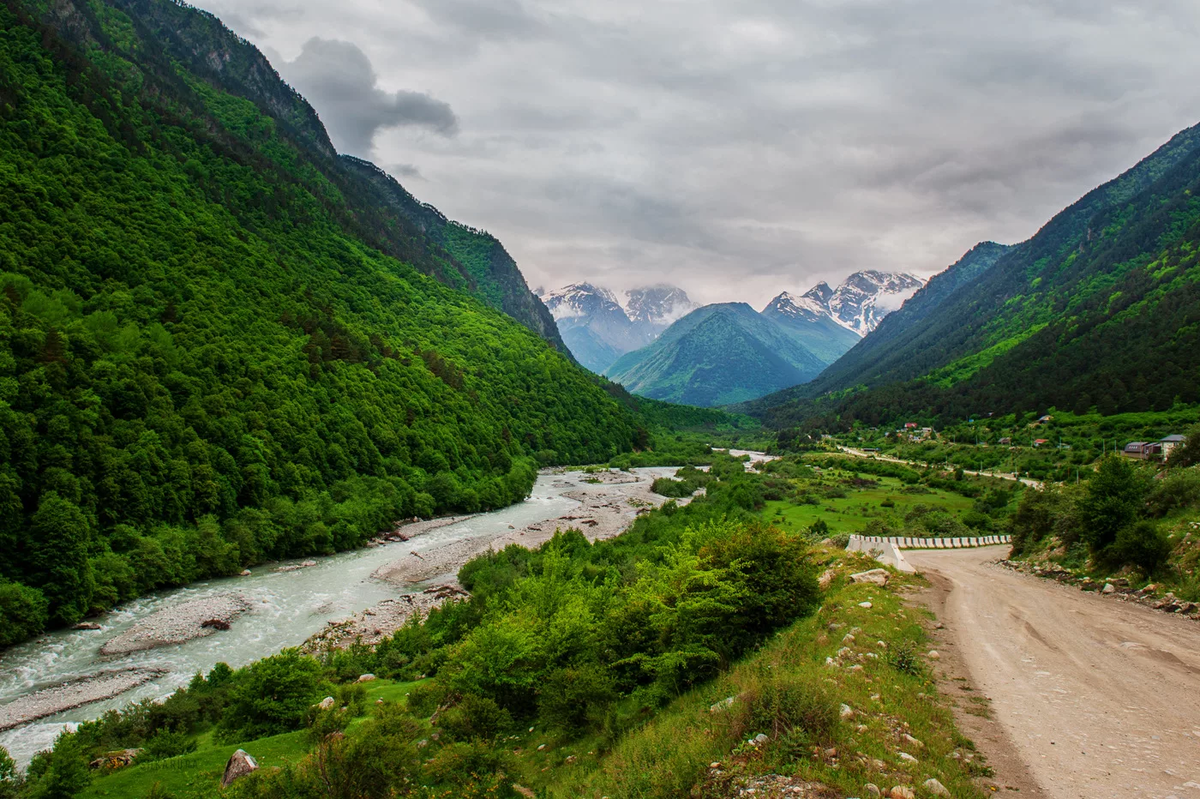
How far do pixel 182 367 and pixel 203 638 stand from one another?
120ft

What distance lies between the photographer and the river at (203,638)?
27.7 metres

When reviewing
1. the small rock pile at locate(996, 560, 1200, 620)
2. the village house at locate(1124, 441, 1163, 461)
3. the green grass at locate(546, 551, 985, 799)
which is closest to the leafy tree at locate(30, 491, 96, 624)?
the green grass at locate(546, 551, 985, 799)

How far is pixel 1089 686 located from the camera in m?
12.7

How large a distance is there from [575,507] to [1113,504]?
70364 mm

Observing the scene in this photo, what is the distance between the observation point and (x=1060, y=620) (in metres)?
18.2

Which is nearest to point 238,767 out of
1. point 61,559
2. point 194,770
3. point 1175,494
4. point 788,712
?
point 194,770

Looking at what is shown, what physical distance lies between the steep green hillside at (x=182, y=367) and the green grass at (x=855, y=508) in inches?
1722

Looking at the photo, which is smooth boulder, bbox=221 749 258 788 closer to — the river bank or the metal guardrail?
the river bank

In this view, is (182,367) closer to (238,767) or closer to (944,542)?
(238,767)

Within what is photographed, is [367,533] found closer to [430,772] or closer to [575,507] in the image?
[575,507]

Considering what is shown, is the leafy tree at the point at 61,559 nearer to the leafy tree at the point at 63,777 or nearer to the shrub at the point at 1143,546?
the leafy tree at the point at 63,777

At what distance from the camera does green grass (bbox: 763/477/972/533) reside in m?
65.1

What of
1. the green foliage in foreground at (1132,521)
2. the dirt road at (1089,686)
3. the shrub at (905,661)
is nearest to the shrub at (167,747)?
the shrub at (905,661)

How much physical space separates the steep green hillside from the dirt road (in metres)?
47.3
